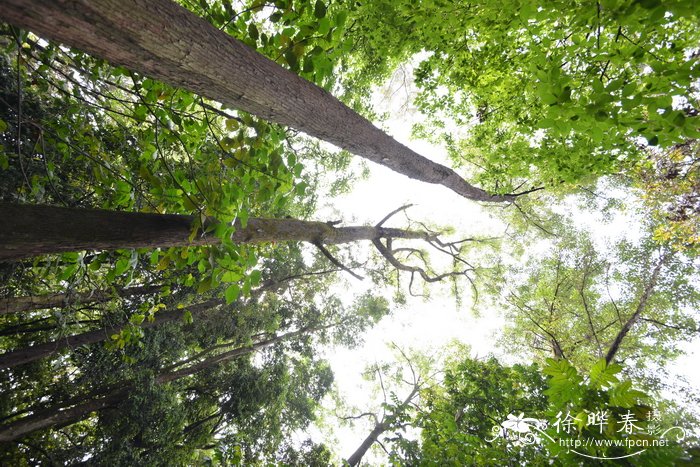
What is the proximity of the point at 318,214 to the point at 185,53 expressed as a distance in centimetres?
935

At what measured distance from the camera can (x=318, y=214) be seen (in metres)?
10.7

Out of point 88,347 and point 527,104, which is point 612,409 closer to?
point 527,104

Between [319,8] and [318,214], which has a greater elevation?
[318,214]

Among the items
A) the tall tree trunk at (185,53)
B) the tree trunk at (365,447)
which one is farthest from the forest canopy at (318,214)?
the tree trunk at (365,447)

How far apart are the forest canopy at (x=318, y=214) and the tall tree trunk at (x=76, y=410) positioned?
0.09 metres

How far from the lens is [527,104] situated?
4707mm

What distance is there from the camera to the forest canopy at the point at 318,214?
181 centimetres

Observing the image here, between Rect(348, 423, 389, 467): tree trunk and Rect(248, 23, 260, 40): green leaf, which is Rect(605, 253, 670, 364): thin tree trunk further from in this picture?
Rect(248, 23, 260, 40): green leaf

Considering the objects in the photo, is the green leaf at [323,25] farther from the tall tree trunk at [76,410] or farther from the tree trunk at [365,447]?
the tree trunk at [365,447]

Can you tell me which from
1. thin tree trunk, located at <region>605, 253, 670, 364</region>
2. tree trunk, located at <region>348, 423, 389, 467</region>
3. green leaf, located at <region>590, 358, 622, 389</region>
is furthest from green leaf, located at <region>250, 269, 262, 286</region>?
tree trunk, located at <region>348, 423, 389, 467</region>

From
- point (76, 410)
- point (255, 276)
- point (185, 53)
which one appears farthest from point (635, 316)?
point (76, 410)

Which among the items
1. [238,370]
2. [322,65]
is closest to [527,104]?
[322,65]

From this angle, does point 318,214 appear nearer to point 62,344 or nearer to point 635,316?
point 62,344

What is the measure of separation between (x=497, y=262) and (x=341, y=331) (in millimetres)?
6583
